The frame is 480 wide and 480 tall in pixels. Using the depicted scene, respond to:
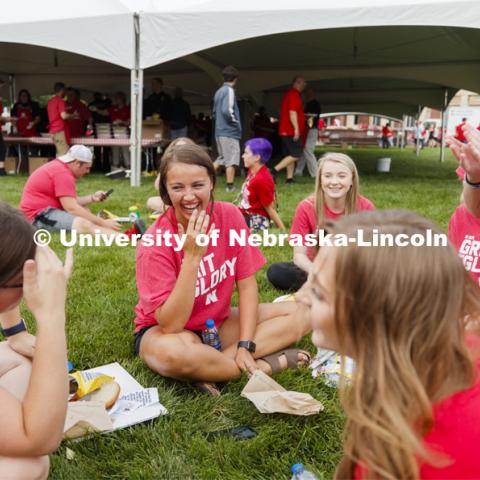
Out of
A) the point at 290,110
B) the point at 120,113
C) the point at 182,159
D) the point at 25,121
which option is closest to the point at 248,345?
the point at 182,159

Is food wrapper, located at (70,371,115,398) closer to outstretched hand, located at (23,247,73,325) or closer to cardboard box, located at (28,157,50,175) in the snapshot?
outstretched hand, located at (23,247,73,325)

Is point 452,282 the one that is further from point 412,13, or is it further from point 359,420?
point 412,13

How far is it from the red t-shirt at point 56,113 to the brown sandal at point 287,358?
29.8 ft

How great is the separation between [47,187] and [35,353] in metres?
4.03

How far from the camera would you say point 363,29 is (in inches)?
441

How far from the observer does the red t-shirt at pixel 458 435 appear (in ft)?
2.91

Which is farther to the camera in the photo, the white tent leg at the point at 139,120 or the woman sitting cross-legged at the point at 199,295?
the white tent leg at the point at 139,120

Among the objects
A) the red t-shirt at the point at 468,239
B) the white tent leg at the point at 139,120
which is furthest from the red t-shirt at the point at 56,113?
the red t-shirt at the point at 468,239

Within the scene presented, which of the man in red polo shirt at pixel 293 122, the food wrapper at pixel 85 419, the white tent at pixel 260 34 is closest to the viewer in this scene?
the food wrapper at pixel 85 419

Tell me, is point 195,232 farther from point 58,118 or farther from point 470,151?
point 58,118

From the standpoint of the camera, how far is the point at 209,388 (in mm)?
2246

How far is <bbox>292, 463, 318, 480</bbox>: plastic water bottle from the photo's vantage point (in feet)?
5.57

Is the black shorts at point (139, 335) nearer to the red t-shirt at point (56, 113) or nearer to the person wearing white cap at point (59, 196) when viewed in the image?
the person wearing white cap at point (59, 196)

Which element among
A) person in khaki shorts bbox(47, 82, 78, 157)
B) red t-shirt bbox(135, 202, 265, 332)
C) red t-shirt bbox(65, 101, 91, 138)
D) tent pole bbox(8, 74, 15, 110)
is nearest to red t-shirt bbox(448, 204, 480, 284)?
red t-shirt bbox(135, 202, 265, 332)
